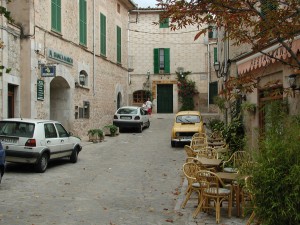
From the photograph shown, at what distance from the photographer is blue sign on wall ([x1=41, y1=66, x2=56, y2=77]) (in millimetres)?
15705

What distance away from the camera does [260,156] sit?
512cm

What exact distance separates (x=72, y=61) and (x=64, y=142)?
727 cm

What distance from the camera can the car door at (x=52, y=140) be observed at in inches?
461

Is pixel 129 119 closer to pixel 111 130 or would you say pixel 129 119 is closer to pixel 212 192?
pixel 111 130

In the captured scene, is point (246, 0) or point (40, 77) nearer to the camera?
point (246, 0)

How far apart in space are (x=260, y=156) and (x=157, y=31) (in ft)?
95.9

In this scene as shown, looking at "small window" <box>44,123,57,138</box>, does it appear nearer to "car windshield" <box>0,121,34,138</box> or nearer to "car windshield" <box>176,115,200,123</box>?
"car windshield" <box>0,121,34,138</box>

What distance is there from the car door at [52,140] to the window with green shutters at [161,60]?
21835 mm

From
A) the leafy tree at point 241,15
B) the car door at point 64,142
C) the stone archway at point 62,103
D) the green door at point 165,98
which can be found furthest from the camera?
the green door at point 165,98

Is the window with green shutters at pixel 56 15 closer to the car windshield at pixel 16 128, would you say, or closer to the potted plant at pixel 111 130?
the potted plant at pixel 111 130

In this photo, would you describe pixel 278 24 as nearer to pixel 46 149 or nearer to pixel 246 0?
pixel 246 0

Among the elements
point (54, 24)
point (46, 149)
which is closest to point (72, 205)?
point (46, 149)

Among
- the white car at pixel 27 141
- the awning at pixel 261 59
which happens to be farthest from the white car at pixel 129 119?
the awning at pixel 261 59

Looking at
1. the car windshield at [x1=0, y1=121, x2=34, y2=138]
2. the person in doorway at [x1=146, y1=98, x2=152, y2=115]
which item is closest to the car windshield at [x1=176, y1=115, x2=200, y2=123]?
the car windshield at [x1=0, y1=121, x2=34, y2=138]
